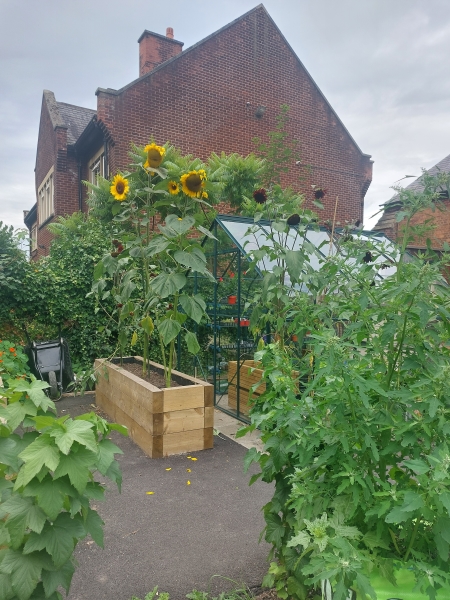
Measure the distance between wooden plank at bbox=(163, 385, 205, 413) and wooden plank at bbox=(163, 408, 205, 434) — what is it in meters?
0.05

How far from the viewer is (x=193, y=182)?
400cm

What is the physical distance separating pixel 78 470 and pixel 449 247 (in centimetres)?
140

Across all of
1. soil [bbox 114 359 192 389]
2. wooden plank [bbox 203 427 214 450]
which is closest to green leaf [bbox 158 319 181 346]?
soil [bbox 114 359 192 389]

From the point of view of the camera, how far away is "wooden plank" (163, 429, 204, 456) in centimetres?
411

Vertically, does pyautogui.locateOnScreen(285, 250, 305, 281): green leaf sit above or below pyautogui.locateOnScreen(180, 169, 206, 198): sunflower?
below

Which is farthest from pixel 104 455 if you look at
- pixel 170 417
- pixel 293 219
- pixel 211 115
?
pixel 211 115

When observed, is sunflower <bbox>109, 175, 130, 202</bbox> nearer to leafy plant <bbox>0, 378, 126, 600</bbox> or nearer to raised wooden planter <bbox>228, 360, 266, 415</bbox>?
raised wooden planter <bbox>228, 360, 266, 415</bbox>

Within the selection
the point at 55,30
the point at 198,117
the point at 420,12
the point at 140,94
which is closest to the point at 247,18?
the point at 198,117

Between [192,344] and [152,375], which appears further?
[152,375]

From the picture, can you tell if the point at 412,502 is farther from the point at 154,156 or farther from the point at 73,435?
the point at 154,156

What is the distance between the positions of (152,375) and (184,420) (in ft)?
4.01

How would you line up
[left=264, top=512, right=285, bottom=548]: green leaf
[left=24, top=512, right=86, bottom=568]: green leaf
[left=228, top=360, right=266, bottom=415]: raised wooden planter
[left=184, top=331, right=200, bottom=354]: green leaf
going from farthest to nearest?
[left=228, top=360, right=266, bottom=415]: raised wooden planter < [left=184, top=331, right=200, bottom=354]: green leaf < [left=264, top=512, right=285, bottom=548]: green leaf < [left=24, top=512, right=86, bottom=568]: green leaf

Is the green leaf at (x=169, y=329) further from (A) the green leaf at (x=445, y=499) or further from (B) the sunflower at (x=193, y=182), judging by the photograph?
(A) the green leaf at (x=445, y=499)

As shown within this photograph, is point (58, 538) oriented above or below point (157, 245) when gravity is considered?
below
